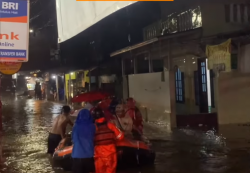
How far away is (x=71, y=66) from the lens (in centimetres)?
3169

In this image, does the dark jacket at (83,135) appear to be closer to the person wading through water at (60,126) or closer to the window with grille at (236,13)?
the person wading through water at (60,126)

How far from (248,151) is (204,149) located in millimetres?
1091

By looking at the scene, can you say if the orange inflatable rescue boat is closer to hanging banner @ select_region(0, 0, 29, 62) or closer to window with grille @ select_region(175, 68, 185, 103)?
hanging banner @ select_region(0, 0, 29, 62)

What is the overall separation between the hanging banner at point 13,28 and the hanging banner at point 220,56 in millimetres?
8795

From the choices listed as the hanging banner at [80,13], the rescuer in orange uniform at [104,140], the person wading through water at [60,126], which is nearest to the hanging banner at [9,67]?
the person wading through water at [60,126]

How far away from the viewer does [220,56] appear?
12.4m

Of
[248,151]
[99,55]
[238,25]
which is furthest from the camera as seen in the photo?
[99,55]

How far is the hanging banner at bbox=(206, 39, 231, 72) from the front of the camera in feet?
39.8

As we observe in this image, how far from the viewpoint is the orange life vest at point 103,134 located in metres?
6.11

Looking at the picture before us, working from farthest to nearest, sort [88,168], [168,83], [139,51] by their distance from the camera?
[139,51]
[168,83]
[88,168]

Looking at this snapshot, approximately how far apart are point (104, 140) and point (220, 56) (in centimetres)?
756

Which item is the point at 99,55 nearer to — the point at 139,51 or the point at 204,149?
the point at 139,51

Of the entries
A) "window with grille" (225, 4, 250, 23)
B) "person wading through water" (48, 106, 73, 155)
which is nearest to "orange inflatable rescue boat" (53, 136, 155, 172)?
"person wading through water" (48, 106, 73, 155)

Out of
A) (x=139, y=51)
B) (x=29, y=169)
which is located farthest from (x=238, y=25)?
(x=29, y=169)
